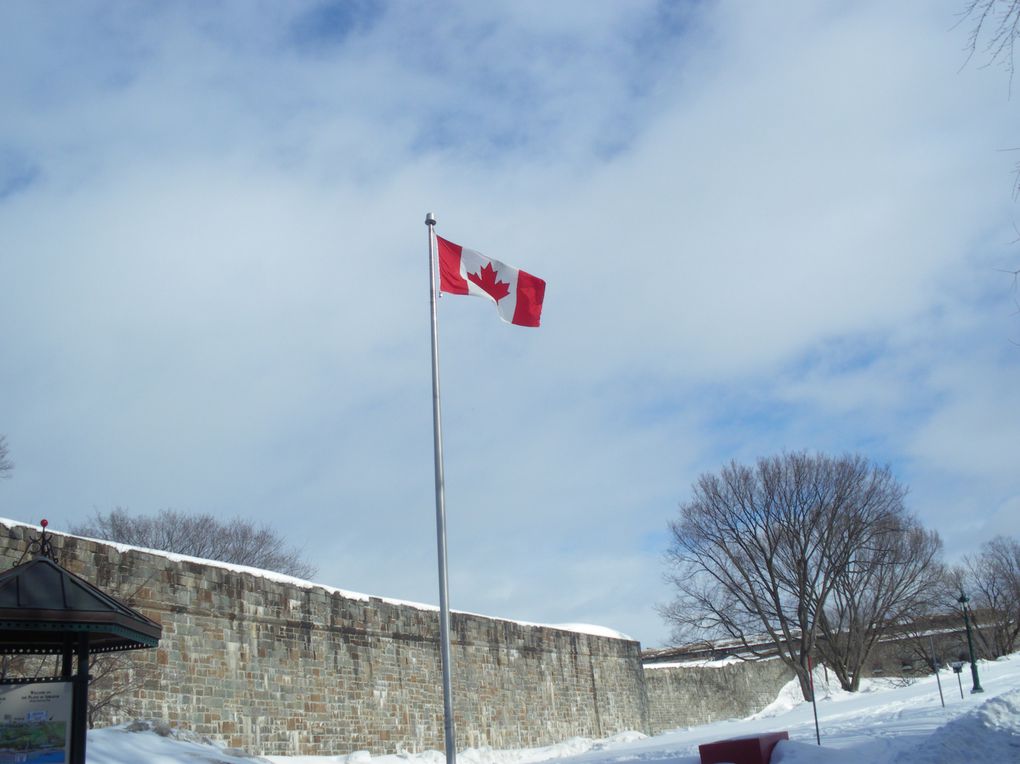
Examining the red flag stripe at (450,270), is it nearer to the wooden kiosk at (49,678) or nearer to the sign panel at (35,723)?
the wooden kiosk at (49,678)

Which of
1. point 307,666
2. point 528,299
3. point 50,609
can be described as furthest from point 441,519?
point 307,666

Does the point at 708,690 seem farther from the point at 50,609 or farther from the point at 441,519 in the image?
the point at 50,609

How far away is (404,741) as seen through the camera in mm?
19172

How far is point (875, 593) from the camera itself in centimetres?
3319

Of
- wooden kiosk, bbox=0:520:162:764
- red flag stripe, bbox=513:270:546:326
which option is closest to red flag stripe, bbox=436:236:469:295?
red flag stripe, bbox=513:270:546:326

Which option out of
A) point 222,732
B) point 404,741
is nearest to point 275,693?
point 222,732

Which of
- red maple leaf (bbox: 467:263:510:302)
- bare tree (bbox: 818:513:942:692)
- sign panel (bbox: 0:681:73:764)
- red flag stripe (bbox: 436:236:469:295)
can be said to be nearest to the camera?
sign panel (bbox: 0:681:73:764)

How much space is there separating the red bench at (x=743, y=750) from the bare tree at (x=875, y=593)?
857 inches

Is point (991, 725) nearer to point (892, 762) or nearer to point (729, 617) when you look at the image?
point (892, 762)

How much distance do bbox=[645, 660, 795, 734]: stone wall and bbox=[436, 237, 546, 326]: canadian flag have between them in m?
22.3

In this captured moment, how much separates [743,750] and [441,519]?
14.7 ft

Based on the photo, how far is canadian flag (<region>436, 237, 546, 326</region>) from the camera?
507 inches

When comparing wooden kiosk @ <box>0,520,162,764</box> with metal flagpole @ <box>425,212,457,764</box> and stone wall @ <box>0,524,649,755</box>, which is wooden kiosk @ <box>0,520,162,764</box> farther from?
stone wall @ <box>0,524,649,755</box>

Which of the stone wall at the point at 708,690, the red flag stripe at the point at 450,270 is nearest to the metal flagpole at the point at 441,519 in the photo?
the red flag stripe at the point at 450,270
